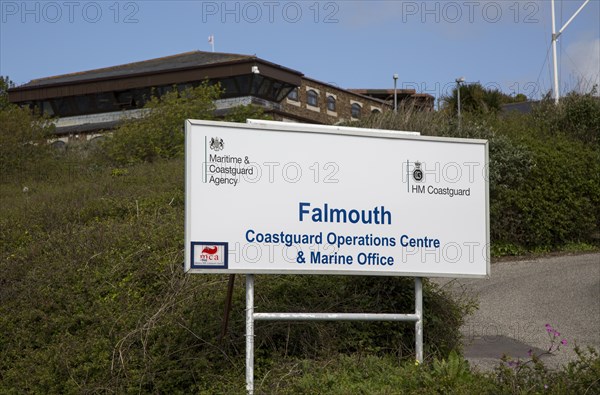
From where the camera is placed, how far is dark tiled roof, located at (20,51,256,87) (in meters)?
47.5

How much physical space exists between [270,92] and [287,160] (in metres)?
37.7

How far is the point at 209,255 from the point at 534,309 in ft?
27.7

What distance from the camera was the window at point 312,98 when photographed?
54.3 m

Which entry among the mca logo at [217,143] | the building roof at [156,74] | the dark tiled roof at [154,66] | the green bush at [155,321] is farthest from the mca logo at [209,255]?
the dark tiled roof at [154,66]

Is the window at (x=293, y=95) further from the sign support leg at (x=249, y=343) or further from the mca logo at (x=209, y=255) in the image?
the mca logo at (x=209, y=255)

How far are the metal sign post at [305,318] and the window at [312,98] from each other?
4581cm

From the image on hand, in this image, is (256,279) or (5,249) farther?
(5,249)

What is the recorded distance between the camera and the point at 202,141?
8406 millimetres

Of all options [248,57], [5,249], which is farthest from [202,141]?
[248,57]

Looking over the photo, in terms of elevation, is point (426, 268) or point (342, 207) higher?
point (342, 207)

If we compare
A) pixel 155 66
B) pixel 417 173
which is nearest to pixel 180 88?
pixel 155 66

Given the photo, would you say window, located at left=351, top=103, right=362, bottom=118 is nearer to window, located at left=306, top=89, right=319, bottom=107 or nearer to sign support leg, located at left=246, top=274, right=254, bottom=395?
window, located at left=306, top=89, right=319, bottom=107

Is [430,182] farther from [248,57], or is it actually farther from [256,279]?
[248,57]

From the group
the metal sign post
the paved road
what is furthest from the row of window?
the metal sign post
